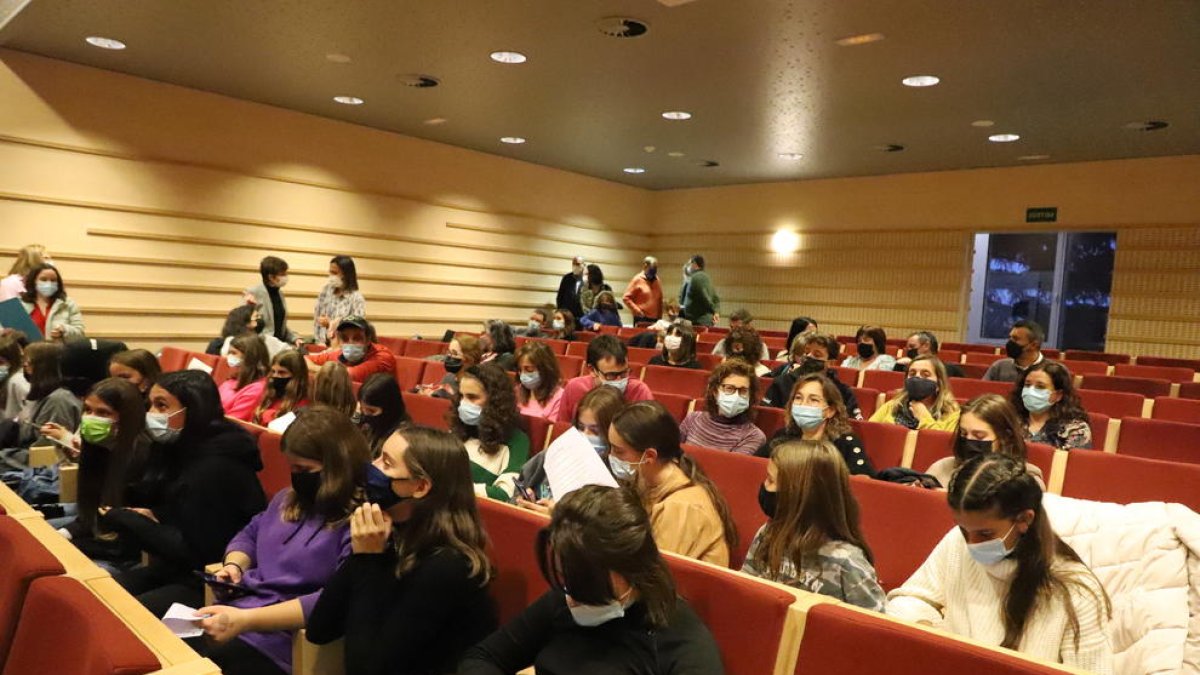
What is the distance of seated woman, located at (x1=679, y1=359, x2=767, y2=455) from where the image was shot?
3721 millimetres

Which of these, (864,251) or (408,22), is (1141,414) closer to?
(408,22)

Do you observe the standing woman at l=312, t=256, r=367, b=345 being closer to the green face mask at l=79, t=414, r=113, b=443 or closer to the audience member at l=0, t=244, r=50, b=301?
the audience member at l=0, t=244, r=50, b=301

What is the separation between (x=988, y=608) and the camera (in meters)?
1.86

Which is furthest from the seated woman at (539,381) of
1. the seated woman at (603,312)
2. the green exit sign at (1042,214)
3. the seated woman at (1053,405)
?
the green exit sign at (1042,214)

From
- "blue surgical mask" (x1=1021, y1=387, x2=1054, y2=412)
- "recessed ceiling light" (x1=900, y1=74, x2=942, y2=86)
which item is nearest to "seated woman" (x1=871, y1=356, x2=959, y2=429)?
"blue surgical mask" (x1=1021, y1=387, x2=1054, y2=412)

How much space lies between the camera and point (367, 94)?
8328mm

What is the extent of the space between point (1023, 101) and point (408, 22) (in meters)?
5.37

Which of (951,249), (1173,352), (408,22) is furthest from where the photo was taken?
(951,249)

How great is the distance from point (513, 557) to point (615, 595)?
1.94 ft

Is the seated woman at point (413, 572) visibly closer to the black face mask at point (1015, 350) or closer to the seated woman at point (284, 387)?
the seated woman at point (284, 387)

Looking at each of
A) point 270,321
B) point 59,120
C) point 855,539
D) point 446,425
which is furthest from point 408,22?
point 855,539

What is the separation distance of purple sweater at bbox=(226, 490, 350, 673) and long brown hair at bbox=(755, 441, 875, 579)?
113 cm

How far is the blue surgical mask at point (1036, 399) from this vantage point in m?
3.80

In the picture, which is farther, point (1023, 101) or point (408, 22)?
point (1023, 101)
